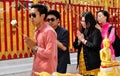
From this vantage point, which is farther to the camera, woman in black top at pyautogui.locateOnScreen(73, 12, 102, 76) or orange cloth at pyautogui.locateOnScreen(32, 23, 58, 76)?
woman in black top at pyautogui.locateOnScreen(73, 12, 102, 76)

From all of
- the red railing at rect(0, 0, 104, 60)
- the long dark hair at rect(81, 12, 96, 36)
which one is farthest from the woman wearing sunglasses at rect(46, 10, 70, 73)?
the red railing at rect(0, 0, 104, 60)

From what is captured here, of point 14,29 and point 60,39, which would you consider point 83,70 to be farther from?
point 14,29

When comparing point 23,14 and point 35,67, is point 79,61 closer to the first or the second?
point 35,67

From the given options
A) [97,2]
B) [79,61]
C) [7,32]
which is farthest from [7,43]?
[97,2]

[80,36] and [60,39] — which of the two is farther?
[80,36]

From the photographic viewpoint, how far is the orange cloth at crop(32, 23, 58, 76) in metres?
2.81

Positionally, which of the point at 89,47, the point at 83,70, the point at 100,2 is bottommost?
the point at 83,70

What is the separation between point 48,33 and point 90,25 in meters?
1.21

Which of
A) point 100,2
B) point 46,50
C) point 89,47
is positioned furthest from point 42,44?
point 100,2

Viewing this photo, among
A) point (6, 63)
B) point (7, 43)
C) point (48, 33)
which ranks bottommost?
point (6, 63)

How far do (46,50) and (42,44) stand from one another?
107mm

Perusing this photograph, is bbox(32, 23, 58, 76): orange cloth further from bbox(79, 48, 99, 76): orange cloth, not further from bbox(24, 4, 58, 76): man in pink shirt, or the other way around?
bbox(79, 48, 99, 76): orange cloth

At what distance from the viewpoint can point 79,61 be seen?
4.03m

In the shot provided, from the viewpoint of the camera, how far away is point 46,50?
9.19ft
